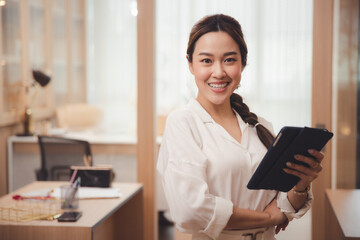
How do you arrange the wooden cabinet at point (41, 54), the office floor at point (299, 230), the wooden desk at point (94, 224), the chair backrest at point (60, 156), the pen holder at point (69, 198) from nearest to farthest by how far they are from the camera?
1. the wooden desk at point (94, 224)
2. the pen holder at point (69, 198)
3. the office floor at point (299, 230)
4. the chair backrest at point (60, 156)
5. the wooden cabinet at point (41, 54)

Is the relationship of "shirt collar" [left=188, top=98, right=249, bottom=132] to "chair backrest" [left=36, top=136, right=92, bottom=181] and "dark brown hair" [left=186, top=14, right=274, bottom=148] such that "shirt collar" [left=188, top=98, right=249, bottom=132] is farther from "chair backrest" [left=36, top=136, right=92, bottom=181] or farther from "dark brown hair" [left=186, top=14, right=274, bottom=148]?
"chair backrest" [left=36, top=136, right=92, bottom=181]

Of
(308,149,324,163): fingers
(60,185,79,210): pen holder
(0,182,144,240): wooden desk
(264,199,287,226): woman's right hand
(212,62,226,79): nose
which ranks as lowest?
(0,182,144,240): wooden desk

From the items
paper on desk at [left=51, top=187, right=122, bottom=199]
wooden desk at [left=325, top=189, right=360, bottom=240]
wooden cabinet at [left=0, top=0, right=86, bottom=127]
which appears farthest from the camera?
wooden cabinet at [left=0, top=0, right=86, bottom=127]

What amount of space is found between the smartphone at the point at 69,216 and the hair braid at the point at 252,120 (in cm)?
97

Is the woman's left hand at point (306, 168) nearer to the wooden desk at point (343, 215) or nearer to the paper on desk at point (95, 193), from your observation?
the wooden desk at point (343, 215)

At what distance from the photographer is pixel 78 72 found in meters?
3.56

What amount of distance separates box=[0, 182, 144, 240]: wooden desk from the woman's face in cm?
96

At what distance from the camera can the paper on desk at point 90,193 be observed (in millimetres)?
2562

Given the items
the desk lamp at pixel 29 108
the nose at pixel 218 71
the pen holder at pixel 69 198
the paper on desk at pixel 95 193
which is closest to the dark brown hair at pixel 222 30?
the nose at pixel 218 71

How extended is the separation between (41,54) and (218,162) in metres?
2.90

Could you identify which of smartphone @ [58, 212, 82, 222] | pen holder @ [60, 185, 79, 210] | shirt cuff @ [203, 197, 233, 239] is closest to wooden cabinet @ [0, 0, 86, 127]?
pen holder @ [60, 185, 79, 210]

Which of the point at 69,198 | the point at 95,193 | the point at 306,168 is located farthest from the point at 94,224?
the point at 306,168

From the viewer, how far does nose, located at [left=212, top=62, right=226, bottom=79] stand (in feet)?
4.83

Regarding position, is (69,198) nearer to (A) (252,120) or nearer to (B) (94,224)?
(B) (94,224)
